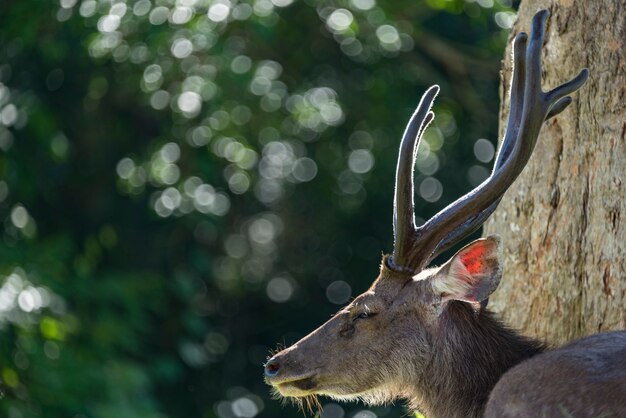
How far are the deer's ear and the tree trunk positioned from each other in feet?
2.00

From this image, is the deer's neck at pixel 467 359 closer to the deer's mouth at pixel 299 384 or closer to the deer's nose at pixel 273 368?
the deer's mouth at pixel 299 384

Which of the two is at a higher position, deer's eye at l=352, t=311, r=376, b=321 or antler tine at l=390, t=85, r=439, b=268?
antler tine at l=390, t=85, r=439, b=268

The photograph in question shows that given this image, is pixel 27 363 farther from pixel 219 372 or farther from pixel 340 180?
pixel 340 180

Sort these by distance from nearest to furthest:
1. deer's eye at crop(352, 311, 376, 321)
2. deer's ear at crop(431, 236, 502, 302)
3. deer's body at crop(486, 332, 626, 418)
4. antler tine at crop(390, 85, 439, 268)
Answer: deer's body at crop(486, 332, 626, 418), deer's ear at crop(431, 236, 502, 302), antler tine at crop(390, 85, 439, 268), deer's eye at crop(352, 311, 376, 321)

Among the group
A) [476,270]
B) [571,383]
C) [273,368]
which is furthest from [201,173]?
[571,383]

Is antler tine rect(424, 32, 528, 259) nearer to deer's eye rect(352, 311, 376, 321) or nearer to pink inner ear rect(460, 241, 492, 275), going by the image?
pink inner ear rect(460, 241, 492, 275)

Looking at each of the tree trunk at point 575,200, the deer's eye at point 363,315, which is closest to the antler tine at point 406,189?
the deer's eye at point 363,315

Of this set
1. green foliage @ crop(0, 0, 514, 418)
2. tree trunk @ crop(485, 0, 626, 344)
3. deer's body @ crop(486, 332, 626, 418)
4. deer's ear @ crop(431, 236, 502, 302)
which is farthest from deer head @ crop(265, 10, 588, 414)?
green foliage @ crop(0, 0, 514, 418)

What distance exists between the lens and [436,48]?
43.0 feet

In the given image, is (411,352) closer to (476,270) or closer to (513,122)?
(476,270)

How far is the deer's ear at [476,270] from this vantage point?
18.3 ft

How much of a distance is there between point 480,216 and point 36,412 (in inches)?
195

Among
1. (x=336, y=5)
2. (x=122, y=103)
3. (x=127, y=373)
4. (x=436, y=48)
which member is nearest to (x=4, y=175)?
(x=122, y=103)

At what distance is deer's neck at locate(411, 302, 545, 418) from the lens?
573 cm
